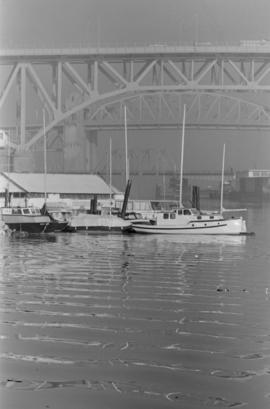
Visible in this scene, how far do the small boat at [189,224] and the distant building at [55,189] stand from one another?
1427cm

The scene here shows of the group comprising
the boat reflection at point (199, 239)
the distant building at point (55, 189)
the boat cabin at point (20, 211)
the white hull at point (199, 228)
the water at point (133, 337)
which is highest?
the distant building at point (55, 189)

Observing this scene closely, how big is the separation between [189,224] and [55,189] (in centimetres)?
2409

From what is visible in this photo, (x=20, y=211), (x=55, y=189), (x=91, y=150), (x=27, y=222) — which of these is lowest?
(x=27, y=222)

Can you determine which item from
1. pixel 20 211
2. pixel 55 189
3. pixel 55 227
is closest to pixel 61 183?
pixel 55 189

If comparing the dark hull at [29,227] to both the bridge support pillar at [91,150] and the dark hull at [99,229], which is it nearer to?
the dark hull at [99,229]

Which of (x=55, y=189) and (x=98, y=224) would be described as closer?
(x=98, y=224)

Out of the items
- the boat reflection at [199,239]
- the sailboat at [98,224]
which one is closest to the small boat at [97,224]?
the sailboat at [98,224]

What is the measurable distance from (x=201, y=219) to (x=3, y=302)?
2881 cm

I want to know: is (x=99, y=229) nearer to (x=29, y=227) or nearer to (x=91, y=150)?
(x=29, y=227)

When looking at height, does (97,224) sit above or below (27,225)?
below

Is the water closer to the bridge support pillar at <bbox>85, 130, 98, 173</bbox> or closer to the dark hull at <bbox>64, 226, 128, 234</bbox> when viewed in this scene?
the dark hull at <bbox>64, 226, 128, 234</bbox>

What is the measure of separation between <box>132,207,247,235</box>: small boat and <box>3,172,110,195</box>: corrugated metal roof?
2014 centimetres

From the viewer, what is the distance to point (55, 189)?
62.8 m

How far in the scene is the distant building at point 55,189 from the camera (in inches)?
2258
